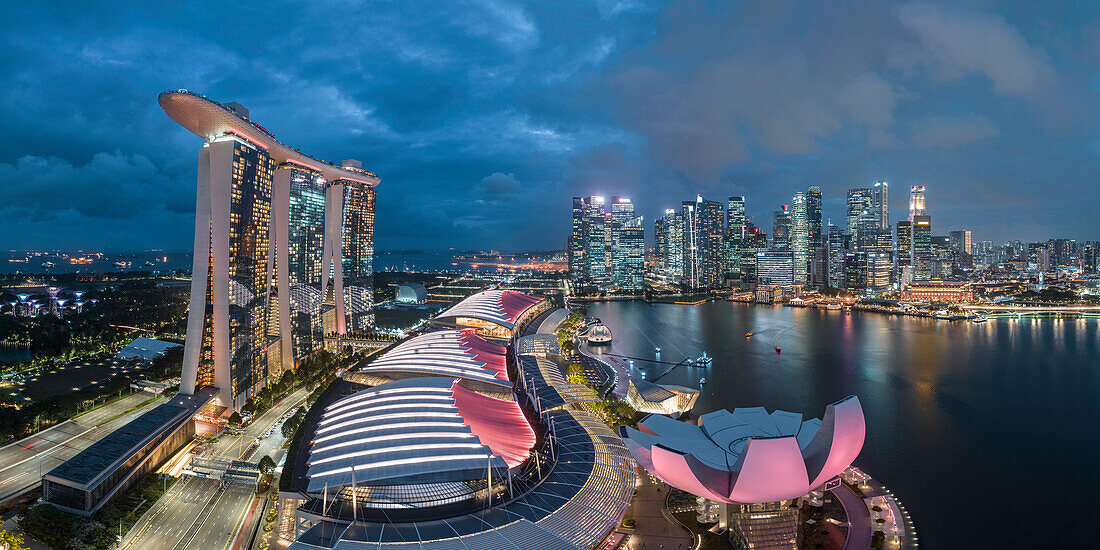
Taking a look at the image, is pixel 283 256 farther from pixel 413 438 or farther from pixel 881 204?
pixel 881 204

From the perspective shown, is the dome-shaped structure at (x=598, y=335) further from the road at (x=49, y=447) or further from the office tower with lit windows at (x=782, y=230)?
the office tower with lit windows at (x=782, y=230)

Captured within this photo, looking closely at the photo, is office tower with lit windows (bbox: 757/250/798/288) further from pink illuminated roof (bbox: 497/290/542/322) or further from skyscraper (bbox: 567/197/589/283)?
pink illuminated roof (bbox: 497/290/542/322)

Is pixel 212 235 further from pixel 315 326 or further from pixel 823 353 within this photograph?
pixel 823 353

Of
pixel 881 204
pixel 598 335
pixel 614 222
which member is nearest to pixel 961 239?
pixel 881 204

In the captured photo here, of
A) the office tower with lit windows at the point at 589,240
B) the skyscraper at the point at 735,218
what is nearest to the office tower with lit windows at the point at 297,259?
the office tower with lit windows at the point at 589,240

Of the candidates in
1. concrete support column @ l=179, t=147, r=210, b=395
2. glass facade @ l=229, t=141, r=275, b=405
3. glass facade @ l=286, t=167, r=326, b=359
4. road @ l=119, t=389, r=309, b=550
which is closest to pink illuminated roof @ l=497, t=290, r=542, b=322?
glass facade @ l=286, t=167, r=326, b=359

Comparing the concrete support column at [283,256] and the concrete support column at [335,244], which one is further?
the concrete support column at [335,244]
